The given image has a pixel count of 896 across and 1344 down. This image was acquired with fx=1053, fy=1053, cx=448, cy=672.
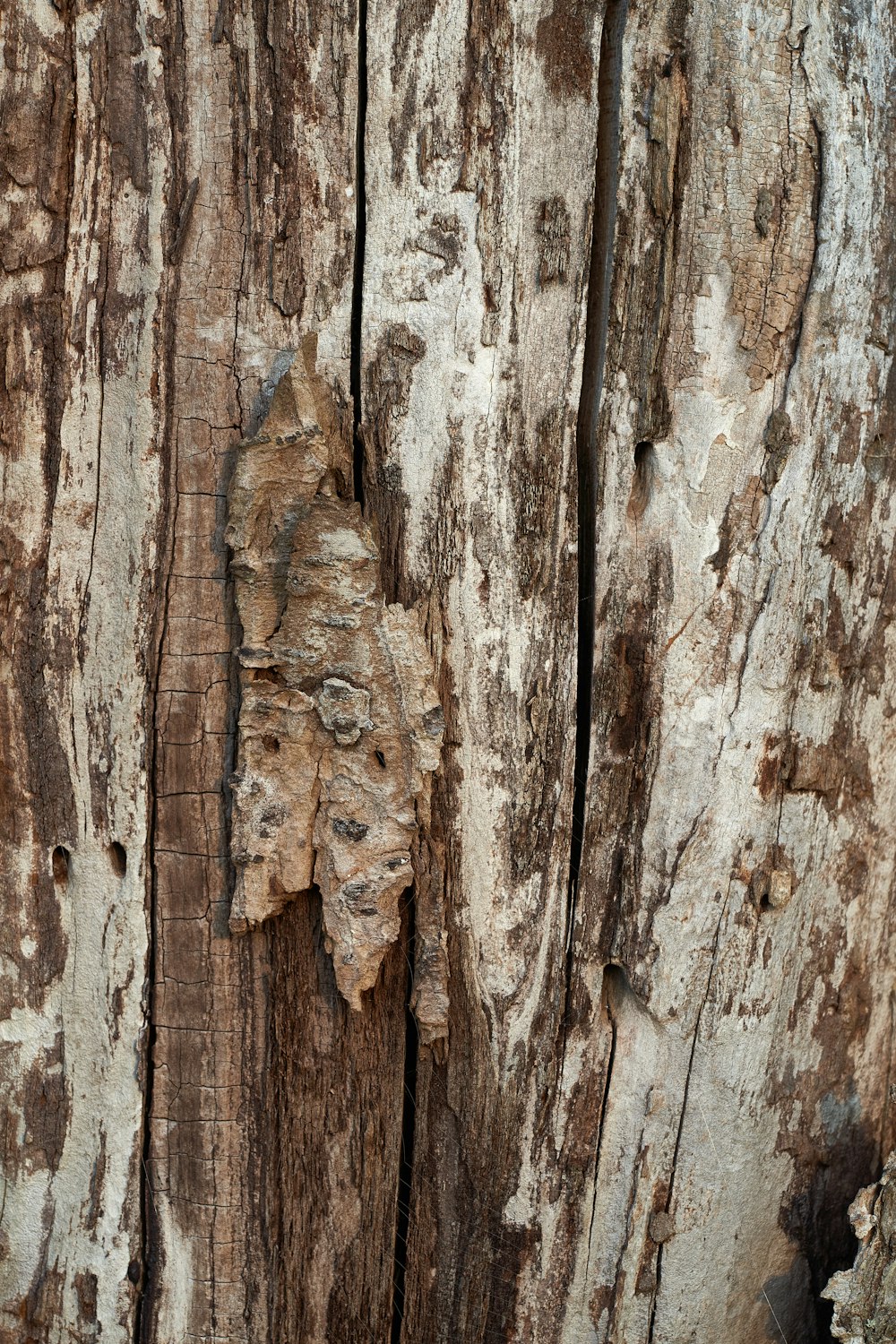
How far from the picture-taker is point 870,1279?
6.22 ft

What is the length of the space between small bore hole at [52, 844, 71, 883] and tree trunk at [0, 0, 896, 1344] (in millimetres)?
34

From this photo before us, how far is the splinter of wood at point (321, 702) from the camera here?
1782mm

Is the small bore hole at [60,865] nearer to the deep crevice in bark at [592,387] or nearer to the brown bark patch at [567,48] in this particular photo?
the deep crevice in bark at [592,387]

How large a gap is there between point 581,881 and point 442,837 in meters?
0.28

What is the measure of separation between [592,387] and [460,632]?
503 mm

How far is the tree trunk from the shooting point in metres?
1.83

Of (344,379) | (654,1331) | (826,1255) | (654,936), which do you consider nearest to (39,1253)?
(654,1331)

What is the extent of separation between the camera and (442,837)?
1919 mm

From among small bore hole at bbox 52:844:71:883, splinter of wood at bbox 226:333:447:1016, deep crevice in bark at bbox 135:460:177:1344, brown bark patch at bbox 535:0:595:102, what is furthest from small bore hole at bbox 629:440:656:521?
small bore hole at bbox 52:844:71:883

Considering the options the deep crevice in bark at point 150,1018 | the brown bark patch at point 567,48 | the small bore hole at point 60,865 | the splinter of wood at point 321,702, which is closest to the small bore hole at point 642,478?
the splinter of wood at point 321,702

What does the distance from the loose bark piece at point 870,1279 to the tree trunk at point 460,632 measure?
0.17 m

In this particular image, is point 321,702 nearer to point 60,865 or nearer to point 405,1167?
point 60,865

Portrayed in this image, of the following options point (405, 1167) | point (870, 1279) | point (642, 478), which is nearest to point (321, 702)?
point (642, 478)

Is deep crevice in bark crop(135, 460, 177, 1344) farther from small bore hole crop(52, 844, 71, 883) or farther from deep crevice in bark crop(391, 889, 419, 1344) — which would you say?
deep crevice in bark crop(391, 889, 419, 1344)
